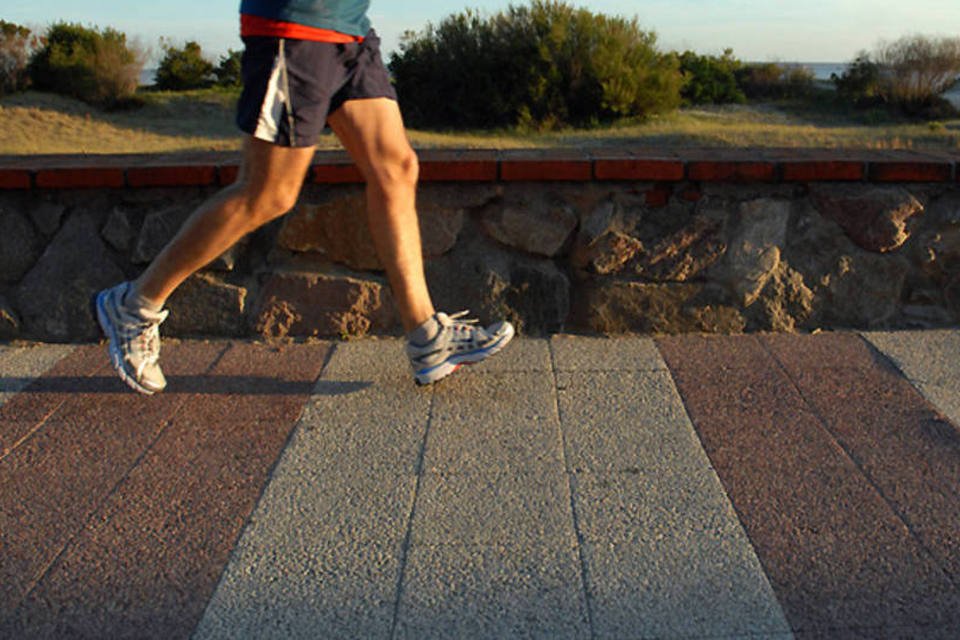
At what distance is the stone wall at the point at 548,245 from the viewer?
3.67 metres

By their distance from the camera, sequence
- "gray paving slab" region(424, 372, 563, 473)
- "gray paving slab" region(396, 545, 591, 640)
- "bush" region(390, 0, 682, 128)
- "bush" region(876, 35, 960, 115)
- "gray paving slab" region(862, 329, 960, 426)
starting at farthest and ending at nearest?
"bush" region(876, 35, 960, 115) < "bush" region(390, 0, 682, 128) < "gray paving slab" region(862, 329, 960, 426) < "gray paving slab" region(424, 372, 563, 473) < "gray paving slab" region(396, 545, 591, 640)

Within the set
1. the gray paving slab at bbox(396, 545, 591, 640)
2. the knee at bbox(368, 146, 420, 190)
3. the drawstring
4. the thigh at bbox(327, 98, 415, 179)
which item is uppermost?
the drawstring

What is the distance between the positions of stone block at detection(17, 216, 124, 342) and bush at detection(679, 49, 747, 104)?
18411mm

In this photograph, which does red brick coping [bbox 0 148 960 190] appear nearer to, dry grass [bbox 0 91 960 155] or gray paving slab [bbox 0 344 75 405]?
gray paving slab [bbox 0 344 75 405]

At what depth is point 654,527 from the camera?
238 cm

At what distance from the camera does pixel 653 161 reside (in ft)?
11.9

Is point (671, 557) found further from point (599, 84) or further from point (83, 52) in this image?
point (83, 52)

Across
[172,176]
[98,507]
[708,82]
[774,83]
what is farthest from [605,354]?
[774,83]

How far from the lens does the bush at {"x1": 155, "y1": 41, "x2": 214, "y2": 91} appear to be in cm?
2219

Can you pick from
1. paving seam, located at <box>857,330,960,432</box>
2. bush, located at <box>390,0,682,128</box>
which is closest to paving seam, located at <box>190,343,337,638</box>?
paving seam, located at <box>857,330,960,432</box>

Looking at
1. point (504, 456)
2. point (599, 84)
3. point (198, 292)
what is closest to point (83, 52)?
point (599, 84)

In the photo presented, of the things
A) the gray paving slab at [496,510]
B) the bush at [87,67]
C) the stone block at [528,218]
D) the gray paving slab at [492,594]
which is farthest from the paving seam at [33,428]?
the bush at [87,67]

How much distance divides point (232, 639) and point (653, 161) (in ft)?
7.61

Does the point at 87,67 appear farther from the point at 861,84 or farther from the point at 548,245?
the point at 548,245
